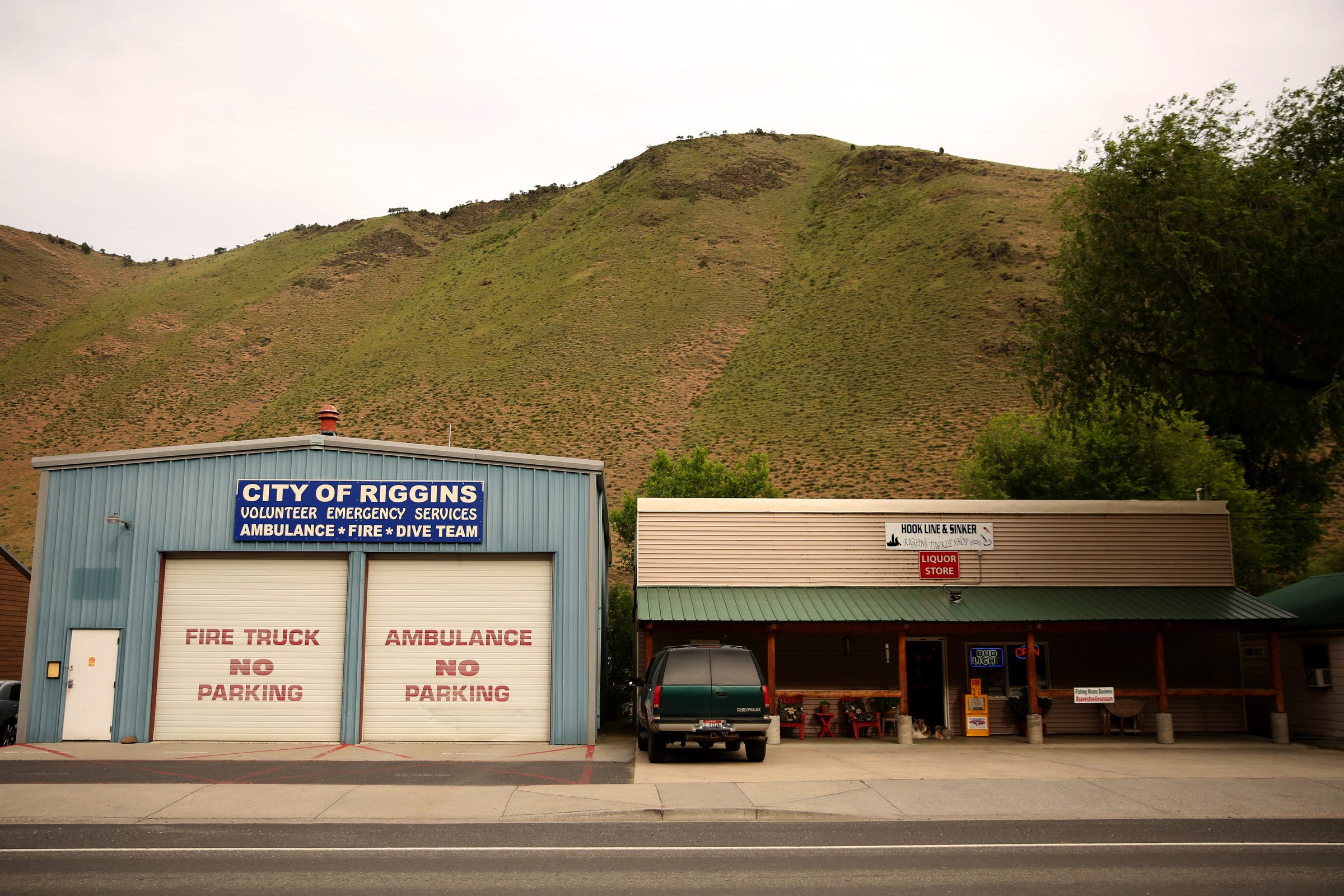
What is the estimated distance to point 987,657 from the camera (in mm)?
20906

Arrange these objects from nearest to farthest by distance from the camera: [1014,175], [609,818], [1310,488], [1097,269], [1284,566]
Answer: [609,818], [1097,269], [1284,566], [1310,488], [1014,175]

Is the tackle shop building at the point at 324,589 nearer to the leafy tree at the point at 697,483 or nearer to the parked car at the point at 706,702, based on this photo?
the parked car at the point at 706,702

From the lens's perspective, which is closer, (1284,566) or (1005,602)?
(1005,602)

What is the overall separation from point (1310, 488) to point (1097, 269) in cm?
3115

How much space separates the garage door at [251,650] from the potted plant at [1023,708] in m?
13.7

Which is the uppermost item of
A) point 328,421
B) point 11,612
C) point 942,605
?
point 328,421

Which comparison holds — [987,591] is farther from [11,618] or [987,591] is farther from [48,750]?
[11,618]

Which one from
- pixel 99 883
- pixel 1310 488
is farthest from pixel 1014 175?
pixel 99 883

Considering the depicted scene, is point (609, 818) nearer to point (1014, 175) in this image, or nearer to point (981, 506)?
point (981, 506)

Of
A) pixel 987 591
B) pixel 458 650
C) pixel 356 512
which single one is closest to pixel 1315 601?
pixel 987 591

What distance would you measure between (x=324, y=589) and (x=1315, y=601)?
21194mm

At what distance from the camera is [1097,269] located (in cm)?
2197

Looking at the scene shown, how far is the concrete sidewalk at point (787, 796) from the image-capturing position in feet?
35.9

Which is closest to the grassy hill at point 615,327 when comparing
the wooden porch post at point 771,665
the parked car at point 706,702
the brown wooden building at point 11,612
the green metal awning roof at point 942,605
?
the green metal awning roof at point 942,605
